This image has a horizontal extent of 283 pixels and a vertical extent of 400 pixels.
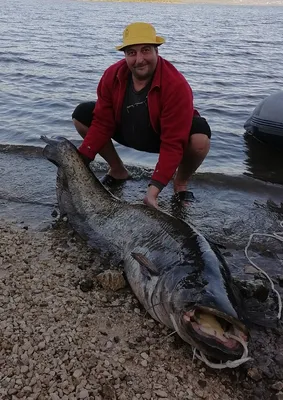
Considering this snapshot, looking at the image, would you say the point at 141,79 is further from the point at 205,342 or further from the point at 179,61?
the point at 179,61

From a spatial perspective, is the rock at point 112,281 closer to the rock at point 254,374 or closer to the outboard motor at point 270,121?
the rock at point 254,374

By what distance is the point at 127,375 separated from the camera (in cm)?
311

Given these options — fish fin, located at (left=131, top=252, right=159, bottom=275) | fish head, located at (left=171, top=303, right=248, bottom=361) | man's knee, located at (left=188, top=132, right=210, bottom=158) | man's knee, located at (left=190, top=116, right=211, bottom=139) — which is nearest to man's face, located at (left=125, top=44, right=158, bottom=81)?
man's knee, located at (left=190, top=116, right=211, bottom=139)

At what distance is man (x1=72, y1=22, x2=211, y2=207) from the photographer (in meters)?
4.67

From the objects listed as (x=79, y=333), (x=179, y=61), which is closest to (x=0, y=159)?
(x=79, y=333)

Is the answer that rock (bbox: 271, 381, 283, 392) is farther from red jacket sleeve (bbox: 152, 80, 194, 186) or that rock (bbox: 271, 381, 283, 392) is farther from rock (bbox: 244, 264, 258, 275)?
red jacket sleeve (bbox: 152, 80, 194, 186)

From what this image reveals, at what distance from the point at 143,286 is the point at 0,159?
4.37m

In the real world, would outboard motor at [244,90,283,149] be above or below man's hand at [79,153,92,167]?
below

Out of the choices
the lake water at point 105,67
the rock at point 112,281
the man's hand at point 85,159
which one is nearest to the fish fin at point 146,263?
the rock at point 112,281

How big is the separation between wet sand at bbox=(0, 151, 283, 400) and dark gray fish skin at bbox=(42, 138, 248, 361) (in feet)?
0.64

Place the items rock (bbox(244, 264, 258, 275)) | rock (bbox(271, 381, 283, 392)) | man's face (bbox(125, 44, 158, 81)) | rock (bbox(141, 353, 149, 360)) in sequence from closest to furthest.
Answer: rock (bbox(271, 381, 283, 392))
rock (bbox(141, 353, 149, 360))
rock (bbox(244, 264, 258, 275))
man's face (bbox(125, 44, 158, 81))

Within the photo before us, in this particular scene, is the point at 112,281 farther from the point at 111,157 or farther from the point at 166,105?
the point at 111,157

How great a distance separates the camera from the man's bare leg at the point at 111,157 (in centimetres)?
596

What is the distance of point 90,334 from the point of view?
3.45m
